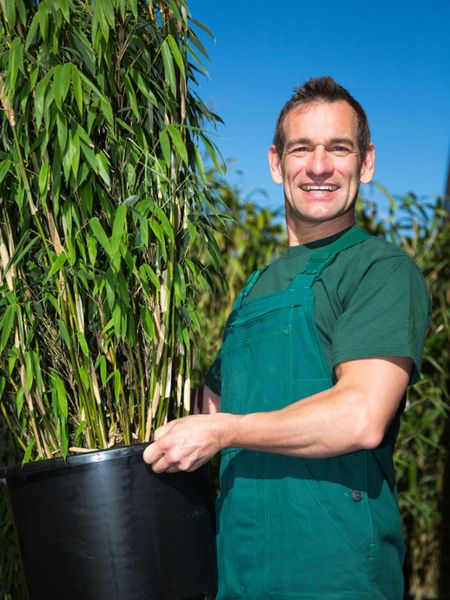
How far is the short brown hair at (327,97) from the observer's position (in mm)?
1606

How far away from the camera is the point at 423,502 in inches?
136

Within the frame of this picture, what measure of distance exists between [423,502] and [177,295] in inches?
91.5

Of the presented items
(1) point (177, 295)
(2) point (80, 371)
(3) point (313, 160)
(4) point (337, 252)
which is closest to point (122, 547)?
(2) point (80, 371)

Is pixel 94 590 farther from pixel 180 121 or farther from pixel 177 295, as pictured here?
pixel 180 121

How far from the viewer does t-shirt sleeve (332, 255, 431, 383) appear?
4.34 feet

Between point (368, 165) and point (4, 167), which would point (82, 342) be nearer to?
point (4, 167)

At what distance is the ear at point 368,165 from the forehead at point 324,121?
0.09 metres

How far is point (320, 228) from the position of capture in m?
1.64

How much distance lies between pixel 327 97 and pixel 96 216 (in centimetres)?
54

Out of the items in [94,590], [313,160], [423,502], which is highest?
[313,160]

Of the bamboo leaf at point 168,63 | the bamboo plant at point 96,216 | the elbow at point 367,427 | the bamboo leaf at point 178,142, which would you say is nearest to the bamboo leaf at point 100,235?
the bamboo plant at point 96,216

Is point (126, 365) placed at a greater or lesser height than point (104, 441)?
greater

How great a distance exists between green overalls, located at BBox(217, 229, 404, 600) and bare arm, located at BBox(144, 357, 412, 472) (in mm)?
92

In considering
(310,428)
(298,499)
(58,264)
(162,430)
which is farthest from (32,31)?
(298,499)
